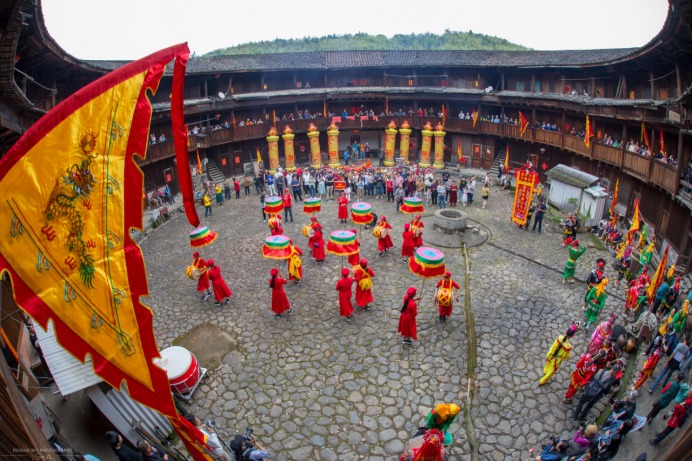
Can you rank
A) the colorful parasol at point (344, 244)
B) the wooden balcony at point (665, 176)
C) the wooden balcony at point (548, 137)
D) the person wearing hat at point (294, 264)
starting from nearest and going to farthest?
the colorful parasol at point (344, 244)
the person wearing hat at point (294, 264)
the wooden balcony at point (665, 176)
the wooden balcony at point (548, 137)

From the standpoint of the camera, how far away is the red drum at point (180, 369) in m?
10.7

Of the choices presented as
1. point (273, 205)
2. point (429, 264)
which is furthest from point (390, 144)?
point (429, 264)

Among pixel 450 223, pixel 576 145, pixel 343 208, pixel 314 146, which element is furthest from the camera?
pixel 314 146

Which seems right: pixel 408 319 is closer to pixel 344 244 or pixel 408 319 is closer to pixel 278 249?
pixel 344 244

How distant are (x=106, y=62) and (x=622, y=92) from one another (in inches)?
1310

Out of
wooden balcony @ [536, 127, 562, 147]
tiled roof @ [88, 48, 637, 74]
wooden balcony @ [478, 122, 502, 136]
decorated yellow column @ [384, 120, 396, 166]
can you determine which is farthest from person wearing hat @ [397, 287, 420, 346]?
wooden balcony @ [478, 122, 502, 136]

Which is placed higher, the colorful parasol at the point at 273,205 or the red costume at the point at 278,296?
the colorful parasol at the point at 273,205

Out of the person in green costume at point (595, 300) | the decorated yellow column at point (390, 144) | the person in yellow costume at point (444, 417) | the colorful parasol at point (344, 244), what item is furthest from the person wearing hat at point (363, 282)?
the decorated yellow column at point (390, 144)

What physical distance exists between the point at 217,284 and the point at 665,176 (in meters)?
18.9

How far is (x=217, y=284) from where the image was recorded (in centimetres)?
1503

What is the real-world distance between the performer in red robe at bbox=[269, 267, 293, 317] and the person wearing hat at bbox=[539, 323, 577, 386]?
8.29 metres

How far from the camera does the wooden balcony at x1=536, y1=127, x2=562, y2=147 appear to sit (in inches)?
1111

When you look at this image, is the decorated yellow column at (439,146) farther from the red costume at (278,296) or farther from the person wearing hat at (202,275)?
the person wearing hat at (202,275)

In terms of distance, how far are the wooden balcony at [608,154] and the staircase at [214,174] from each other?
26.6m
